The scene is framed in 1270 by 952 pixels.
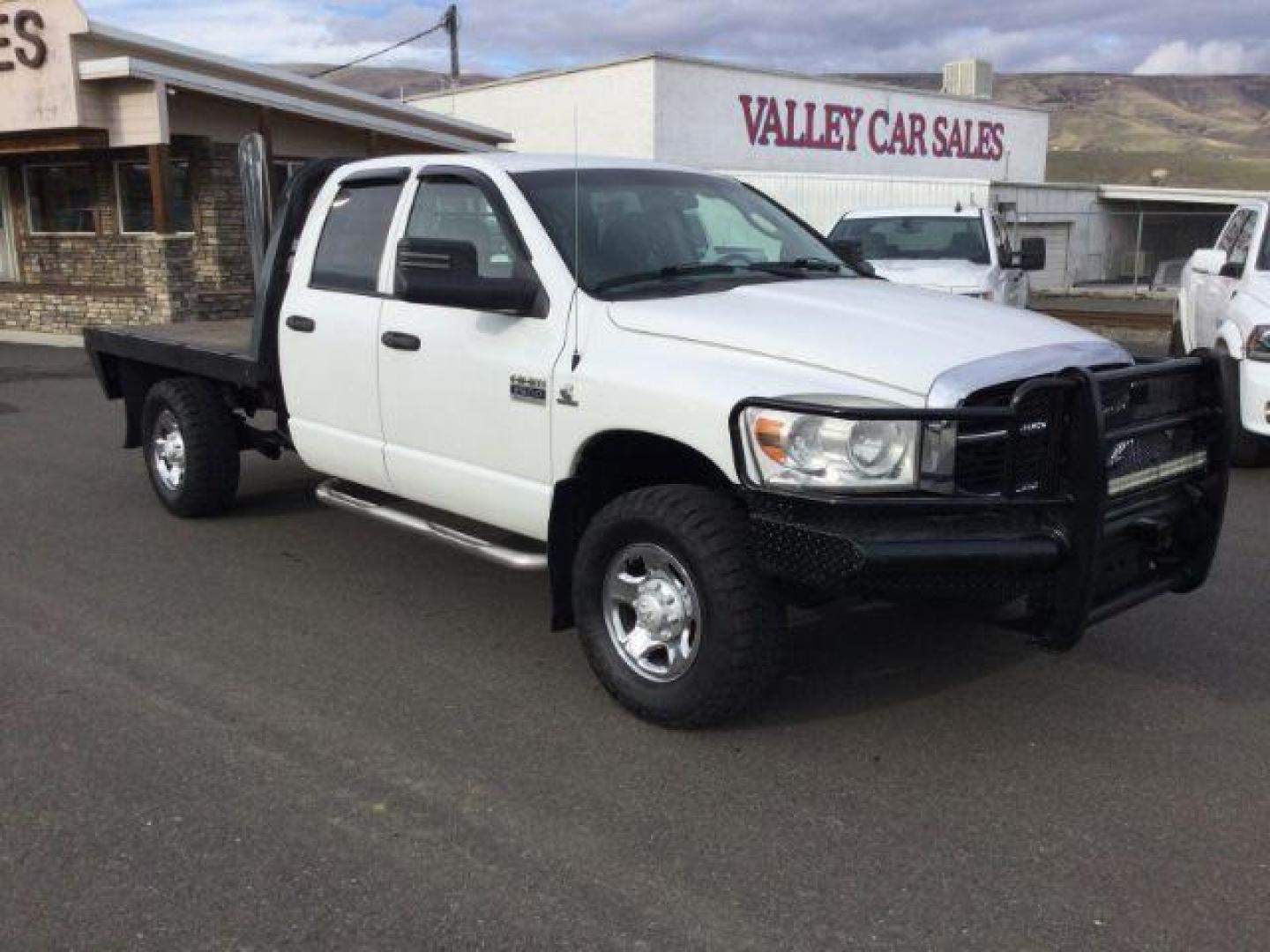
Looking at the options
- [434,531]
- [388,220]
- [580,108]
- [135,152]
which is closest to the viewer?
[434,531]

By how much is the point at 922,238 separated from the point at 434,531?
9.08m

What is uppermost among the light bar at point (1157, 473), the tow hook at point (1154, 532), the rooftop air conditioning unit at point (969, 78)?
the rooftop air conditioning unit at point (969, 78)

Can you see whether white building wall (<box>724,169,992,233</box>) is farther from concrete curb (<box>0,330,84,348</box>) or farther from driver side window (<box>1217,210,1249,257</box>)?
driver side window (<box>1217,210,1249,257</box>)

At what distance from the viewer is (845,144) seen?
34.6 m

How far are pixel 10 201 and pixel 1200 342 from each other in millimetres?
20597

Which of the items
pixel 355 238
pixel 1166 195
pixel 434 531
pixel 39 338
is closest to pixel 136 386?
pixel 355 238

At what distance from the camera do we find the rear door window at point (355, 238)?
211 inches

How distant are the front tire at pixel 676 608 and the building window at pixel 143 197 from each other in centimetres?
1688

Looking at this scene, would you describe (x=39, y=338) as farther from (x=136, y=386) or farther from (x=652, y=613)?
(x=652, y=613)

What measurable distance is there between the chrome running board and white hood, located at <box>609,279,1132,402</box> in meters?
0.98

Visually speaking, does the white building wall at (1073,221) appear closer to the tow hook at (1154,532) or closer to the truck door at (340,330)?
the truck door at (340,330)

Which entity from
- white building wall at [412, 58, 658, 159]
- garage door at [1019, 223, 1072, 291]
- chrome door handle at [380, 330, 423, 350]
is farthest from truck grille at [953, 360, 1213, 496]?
garage door at [1019, 223, 1072, 291]

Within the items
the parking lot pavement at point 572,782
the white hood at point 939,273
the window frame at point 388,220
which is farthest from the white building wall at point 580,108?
the parking lot pavement at point 572,782

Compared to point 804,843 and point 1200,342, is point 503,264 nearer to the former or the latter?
point 804,843
